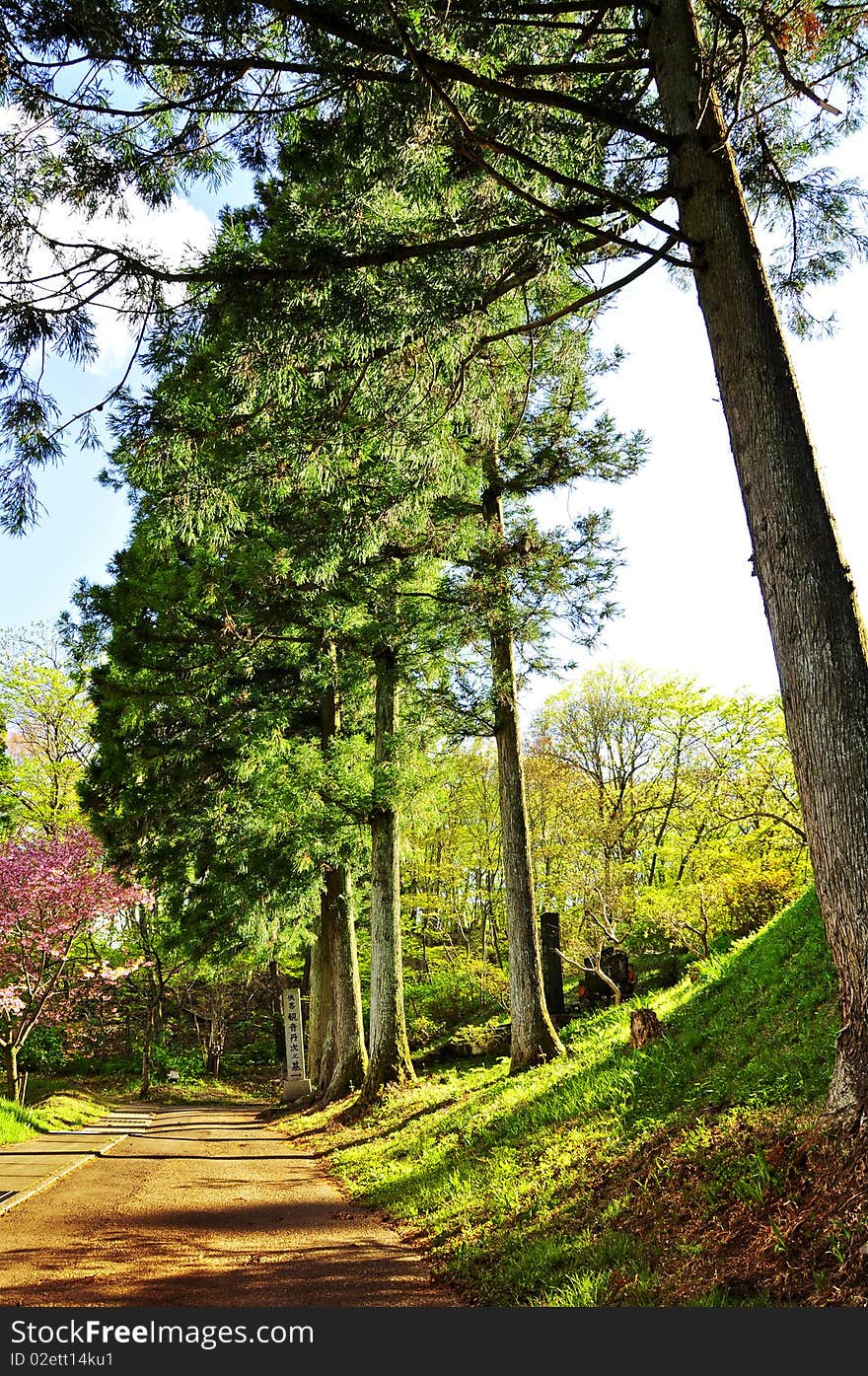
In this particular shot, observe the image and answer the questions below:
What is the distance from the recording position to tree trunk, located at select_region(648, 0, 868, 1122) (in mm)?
3613

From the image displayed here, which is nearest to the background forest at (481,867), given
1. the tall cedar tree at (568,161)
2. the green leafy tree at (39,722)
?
the green leafy tree at (39,722)

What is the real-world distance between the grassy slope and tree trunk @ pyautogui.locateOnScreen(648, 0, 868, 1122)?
0.57 meters

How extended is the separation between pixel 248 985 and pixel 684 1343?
29.4 metres

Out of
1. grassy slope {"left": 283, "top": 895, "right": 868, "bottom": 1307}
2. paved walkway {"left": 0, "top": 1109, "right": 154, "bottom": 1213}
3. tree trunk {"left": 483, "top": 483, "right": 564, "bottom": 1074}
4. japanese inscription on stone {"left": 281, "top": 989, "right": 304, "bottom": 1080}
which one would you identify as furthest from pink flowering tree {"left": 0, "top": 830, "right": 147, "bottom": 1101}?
grassy slope {"left": 283, "top": 895, "right": 868, "bottom": 1307}

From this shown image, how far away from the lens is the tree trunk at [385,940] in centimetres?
1172

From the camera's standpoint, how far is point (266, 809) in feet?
39.0

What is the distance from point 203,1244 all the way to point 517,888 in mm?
5213

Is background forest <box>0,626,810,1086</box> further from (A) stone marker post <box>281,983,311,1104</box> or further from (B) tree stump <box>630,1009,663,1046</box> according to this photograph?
(B) tree stump <box>630,1009,663,1046</box>

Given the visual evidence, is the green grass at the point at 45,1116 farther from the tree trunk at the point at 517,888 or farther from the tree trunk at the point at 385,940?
the tree trunk at the point at 517,888

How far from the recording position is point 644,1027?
7488mm

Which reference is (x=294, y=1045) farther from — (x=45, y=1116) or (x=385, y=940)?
(x=385, y=940)

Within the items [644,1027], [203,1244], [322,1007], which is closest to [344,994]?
[322,1007]

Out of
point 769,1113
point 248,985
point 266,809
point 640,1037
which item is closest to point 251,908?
point 266,809

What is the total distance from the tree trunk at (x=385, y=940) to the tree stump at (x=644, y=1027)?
4874 millimetres
